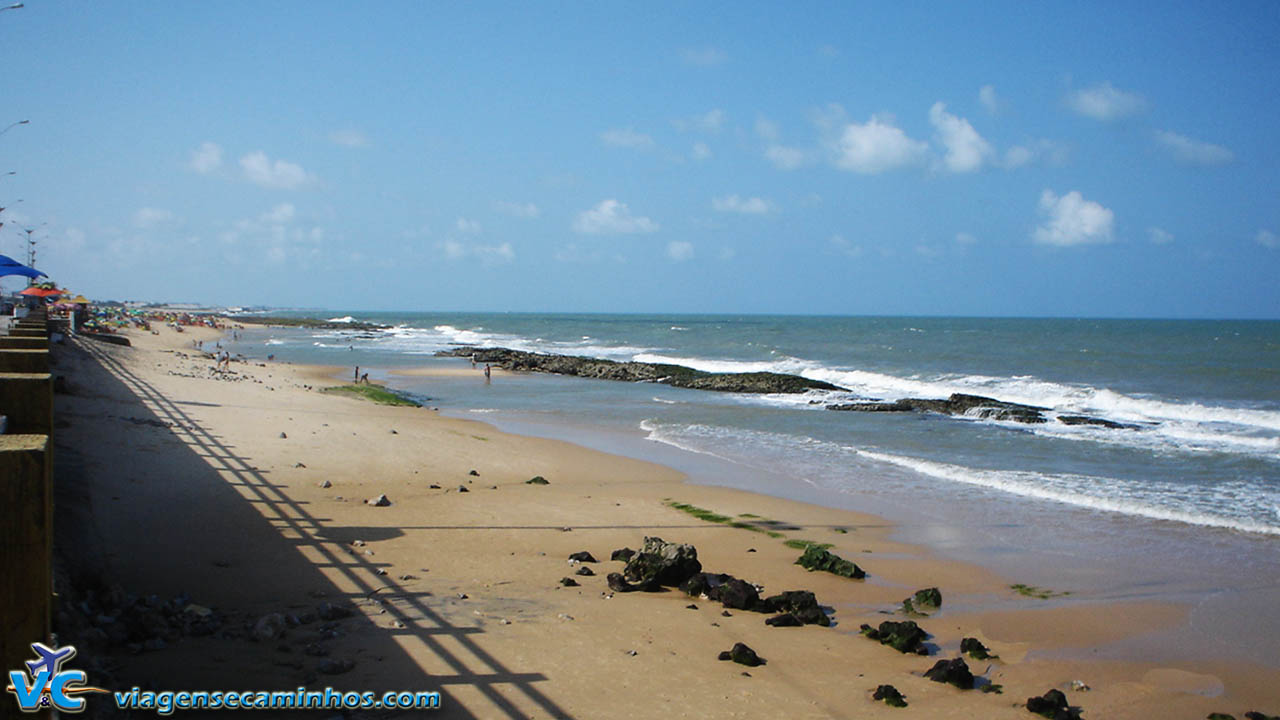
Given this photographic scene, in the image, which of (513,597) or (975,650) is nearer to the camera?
(975,650)

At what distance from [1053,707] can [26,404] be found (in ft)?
23.7

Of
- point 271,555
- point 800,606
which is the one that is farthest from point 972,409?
point 271,555

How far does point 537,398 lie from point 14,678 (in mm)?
29804

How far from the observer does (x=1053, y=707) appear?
6.48 metres

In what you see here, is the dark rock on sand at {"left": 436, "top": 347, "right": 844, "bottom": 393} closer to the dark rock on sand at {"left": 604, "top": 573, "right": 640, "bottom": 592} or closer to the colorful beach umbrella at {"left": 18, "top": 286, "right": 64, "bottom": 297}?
the colorful beach umbrella at {"left": 18, "top": 286, "right": 64, "bottom": 297}

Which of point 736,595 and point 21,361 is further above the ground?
point 21,361

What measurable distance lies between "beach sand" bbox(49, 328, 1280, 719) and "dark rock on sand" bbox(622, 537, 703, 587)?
194 millimetres

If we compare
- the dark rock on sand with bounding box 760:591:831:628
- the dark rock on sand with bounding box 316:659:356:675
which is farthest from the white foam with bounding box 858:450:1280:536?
the dark rock on sand with bounding box 316:659:356:675

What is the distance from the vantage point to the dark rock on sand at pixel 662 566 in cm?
909

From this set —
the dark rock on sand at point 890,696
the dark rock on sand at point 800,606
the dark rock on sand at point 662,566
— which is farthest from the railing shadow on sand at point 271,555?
the dark rock on sand at point 800,606

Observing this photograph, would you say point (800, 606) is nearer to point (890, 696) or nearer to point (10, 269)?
point (890, 696)

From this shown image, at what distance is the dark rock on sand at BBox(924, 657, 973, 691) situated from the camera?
6.95 metres

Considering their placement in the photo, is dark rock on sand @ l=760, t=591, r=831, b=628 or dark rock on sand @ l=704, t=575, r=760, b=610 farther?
dark rock on sand @ l=704, t=575, r=760, b=610

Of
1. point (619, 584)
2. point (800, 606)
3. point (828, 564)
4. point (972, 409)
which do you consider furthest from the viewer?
point (972, 409)
